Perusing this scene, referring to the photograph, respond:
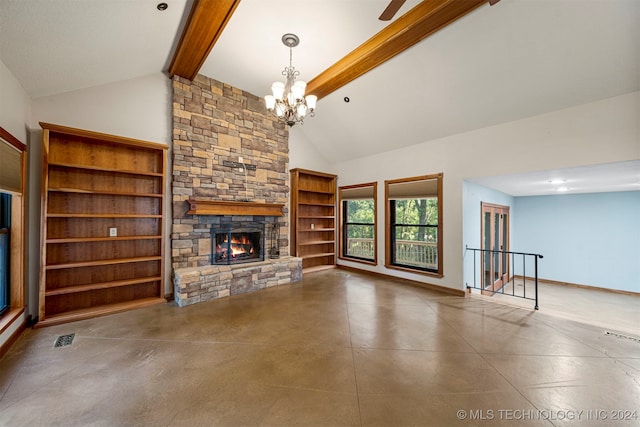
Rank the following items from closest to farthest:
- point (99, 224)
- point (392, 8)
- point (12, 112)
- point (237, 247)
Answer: point (392, 8) → point (12, 112) → point (99, 224) → point (237, 247)

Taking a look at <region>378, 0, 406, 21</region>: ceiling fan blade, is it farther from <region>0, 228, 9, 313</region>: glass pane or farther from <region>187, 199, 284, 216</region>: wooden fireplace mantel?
<region>0, 228, 9, 313</region>: glass pane

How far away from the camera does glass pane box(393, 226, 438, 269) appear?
18.1ft

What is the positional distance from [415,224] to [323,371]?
4.09m

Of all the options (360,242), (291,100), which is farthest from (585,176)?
(291,100)

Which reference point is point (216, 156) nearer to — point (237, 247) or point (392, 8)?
point (237, 247)

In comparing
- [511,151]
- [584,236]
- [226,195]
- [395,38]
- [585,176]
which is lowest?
[584,236]

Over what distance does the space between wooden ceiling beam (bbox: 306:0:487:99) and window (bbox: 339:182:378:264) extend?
267cm

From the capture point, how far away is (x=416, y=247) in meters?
5.78

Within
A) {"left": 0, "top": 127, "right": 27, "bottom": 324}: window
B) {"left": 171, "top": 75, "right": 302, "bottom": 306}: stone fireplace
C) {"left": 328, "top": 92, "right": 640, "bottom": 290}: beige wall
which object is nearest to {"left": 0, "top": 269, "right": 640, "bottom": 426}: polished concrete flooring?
{"left": 0, "top": 127, "right": 27, "bottom": 324}: window

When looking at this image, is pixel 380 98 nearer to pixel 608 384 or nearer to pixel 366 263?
pixel 366 263

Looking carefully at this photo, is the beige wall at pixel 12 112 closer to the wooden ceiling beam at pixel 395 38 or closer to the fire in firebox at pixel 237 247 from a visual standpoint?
the fire in firebox at pixel 237 247

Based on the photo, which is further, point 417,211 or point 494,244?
point 494,244

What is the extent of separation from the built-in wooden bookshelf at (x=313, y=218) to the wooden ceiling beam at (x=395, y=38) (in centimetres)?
236

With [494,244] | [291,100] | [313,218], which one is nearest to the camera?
[291,100]
